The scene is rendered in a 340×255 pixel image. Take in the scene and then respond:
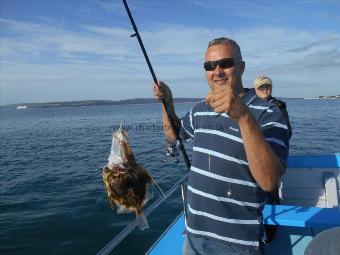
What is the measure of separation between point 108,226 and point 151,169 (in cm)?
756

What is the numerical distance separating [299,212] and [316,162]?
2783 millimetres

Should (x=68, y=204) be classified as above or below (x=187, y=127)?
below

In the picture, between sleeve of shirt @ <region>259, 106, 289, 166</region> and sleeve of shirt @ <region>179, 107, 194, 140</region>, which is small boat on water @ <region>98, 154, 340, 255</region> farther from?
sleeve of shirt @ <region>179, 107, 194, 140</region>

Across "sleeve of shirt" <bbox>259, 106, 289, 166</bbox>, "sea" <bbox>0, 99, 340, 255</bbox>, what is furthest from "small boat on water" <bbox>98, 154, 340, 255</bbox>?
"sea" <bbox>0, 99, 340, 255</bbox>

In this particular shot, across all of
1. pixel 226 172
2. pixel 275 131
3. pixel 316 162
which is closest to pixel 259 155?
pixel 275 131

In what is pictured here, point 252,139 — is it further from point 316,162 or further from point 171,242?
point 316,162

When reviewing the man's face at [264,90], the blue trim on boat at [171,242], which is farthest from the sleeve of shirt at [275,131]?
the man's face at [264,90]

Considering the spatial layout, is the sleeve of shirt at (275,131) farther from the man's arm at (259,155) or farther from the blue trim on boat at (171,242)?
the blue trim on boat at (171,242)

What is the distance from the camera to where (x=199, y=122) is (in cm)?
320

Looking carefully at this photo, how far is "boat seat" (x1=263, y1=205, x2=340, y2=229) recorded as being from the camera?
3746 mm

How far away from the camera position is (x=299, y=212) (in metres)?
4.12

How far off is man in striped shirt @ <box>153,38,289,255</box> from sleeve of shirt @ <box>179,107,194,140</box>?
0.35 meters

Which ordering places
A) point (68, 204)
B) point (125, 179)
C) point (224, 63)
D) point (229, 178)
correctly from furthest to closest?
point (68, 204)
point (125, 179)
point (224, 63)
point (229, 178)

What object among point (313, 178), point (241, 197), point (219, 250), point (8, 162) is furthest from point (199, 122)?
point (8, 162)
